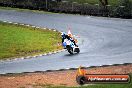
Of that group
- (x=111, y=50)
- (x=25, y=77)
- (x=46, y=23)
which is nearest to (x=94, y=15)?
(x=46, y=23)

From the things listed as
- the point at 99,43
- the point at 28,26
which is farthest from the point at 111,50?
the point at 28,26

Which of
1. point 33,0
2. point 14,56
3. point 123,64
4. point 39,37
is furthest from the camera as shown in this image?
point 33,0

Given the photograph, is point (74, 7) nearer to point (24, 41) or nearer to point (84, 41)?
point (84, 41)

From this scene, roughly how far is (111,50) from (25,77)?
29.1 ft

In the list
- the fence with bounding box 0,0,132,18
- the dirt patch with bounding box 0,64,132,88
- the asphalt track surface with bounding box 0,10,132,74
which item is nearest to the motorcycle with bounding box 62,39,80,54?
the asphalt track surface with bounding box 0,10,132,74

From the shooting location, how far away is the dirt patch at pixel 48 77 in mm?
21609

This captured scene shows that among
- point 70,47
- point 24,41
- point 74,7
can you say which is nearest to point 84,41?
point 70,47

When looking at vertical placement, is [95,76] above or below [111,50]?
above

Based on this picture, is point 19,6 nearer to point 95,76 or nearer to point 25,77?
point 25,77

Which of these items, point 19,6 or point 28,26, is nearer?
point 28,26

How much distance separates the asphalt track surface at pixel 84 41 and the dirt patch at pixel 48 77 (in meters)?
1.18

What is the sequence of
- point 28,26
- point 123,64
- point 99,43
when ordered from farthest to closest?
point 28,26 → point 99,43 → point 123,64

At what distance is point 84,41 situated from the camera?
34000 mm

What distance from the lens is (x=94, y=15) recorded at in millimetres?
46375
